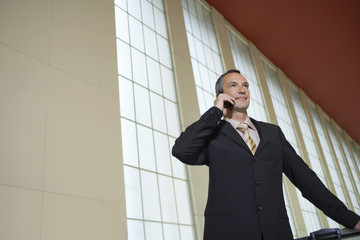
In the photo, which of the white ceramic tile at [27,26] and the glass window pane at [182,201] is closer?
the white ceramic tile at [27,26]

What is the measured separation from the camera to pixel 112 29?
7.25m

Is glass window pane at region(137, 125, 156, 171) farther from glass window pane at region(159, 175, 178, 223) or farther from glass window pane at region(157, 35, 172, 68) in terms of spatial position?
glass window pane at region(157, 35, 172, 68)

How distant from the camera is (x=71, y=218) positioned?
15.5ft

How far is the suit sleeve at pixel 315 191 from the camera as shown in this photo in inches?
111

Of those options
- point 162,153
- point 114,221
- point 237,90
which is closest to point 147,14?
point 162,153

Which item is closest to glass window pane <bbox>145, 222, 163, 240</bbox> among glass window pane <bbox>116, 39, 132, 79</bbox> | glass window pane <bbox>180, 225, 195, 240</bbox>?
glass window pane <bbox>180, 225, 195, 240</bbox>

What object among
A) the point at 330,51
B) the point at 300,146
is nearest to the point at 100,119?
the point at 300,146

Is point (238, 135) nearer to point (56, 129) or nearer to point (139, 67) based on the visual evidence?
point (56, 129)

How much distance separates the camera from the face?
10.4 ft

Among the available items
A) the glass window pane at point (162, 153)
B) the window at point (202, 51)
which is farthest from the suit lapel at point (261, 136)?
the window at point (202, 51)

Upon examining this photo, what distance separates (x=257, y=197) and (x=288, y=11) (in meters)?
14.3

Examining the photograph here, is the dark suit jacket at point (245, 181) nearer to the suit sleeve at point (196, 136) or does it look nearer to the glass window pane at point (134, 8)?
the suit sleeve at point (196, 136)

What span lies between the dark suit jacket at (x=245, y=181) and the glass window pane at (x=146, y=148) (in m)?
3.80

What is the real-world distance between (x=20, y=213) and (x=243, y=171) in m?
2.71
